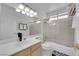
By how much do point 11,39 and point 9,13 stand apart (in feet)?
1.33

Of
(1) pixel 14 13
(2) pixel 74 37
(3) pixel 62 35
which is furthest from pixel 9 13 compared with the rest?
(2) pixel 74 37

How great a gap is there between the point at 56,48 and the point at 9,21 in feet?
2.84

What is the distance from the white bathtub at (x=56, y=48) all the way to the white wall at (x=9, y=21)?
0.39 m

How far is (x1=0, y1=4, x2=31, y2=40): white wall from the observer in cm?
119

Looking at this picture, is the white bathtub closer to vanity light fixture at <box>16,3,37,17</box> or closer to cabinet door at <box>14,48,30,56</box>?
cabinet door at <box>14,48,30,56</box>

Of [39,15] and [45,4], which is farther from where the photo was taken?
[39,15]

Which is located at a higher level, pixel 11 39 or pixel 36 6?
pixel 36 6

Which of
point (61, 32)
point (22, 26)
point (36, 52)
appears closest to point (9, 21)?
point (22, 26)

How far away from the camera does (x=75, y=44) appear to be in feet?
4.11

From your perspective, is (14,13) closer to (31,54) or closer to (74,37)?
(31,54)

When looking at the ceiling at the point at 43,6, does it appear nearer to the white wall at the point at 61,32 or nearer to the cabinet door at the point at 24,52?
the white wall at the point at 61,32

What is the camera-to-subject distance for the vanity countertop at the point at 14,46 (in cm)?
106

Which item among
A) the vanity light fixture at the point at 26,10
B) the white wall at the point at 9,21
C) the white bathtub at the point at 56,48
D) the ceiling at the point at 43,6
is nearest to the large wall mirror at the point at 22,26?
the white wall at the point at 9,21

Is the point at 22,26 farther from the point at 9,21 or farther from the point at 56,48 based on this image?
the point at 56,48
